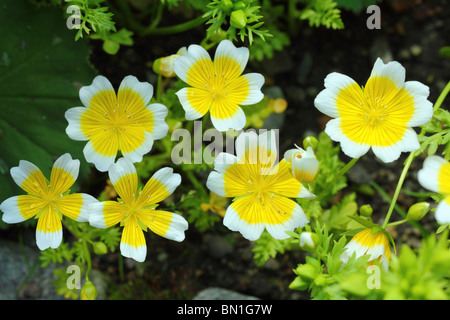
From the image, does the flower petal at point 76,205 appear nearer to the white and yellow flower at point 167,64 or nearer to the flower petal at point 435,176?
the white and yellow flower at point 167,64

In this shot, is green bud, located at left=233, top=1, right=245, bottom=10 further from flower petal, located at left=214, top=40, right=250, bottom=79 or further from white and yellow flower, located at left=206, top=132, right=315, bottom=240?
white and yellow flower, located at left=206, top=132, right=315, bottom=240

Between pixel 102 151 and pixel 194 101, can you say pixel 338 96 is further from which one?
pixel 102 151

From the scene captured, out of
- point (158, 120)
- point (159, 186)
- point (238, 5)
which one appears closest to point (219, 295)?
point (159, 186)

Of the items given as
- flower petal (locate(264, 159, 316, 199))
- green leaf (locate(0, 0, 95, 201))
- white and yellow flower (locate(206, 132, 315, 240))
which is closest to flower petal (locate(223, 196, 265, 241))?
white and yellow flower (locate(206, 132, 315, 240))

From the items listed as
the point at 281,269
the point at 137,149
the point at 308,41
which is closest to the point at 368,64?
the point at 308,41

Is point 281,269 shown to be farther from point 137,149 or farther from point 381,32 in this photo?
point 381,32
